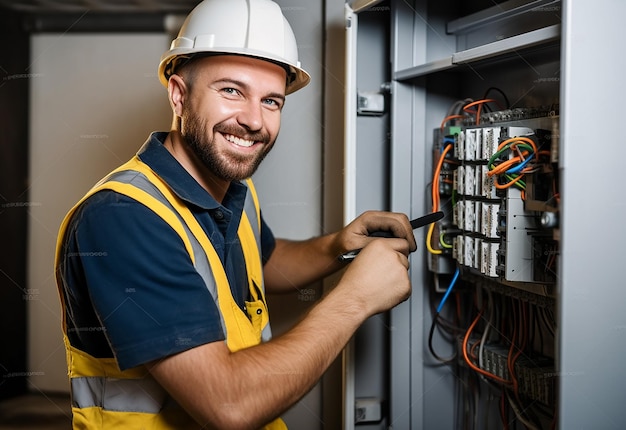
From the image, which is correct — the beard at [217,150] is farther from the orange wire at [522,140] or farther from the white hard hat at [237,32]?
the orange wire at [522,140]

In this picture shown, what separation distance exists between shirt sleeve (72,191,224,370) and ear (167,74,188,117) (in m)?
0.34

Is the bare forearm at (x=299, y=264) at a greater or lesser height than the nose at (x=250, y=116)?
lesser

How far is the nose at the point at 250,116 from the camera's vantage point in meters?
1.21

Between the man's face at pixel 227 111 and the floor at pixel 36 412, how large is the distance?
3.74 feet

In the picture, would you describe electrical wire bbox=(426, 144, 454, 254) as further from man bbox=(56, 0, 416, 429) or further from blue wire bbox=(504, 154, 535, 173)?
blue wire bbox=(504, 154, 535, 173)

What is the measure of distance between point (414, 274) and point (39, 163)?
122 cm

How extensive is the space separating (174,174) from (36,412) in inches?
47.8

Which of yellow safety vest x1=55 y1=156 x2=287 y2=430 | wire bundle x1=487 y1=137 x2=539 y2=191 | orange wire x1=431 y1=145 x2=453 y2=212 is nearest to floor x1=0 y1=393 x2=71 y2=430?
yellow safety vest x1=55 y1=156 x2=287 y2=430

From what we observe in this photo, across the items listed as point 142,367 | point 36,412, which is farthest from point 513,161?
point 36,412

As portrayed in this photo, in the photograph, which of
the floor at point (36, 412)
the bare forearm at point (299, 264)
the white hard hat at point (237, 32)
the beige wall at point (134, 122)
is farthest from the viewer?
the floor at point (36, 412)

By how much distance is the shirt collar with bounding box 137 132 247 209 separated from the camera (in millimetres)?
1146

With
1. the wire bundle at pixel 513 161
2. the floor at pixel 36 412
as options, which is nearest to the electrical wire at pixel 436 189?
the wire bundle at pixel 513 161

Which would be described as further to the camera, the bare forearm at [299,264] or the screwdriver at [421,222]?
Result: the bare forearm at [299,264]

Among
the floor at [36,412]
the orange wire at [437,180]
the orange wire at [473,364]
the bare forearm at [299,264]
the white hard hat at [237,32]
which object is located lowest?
the floor at [36,412]
